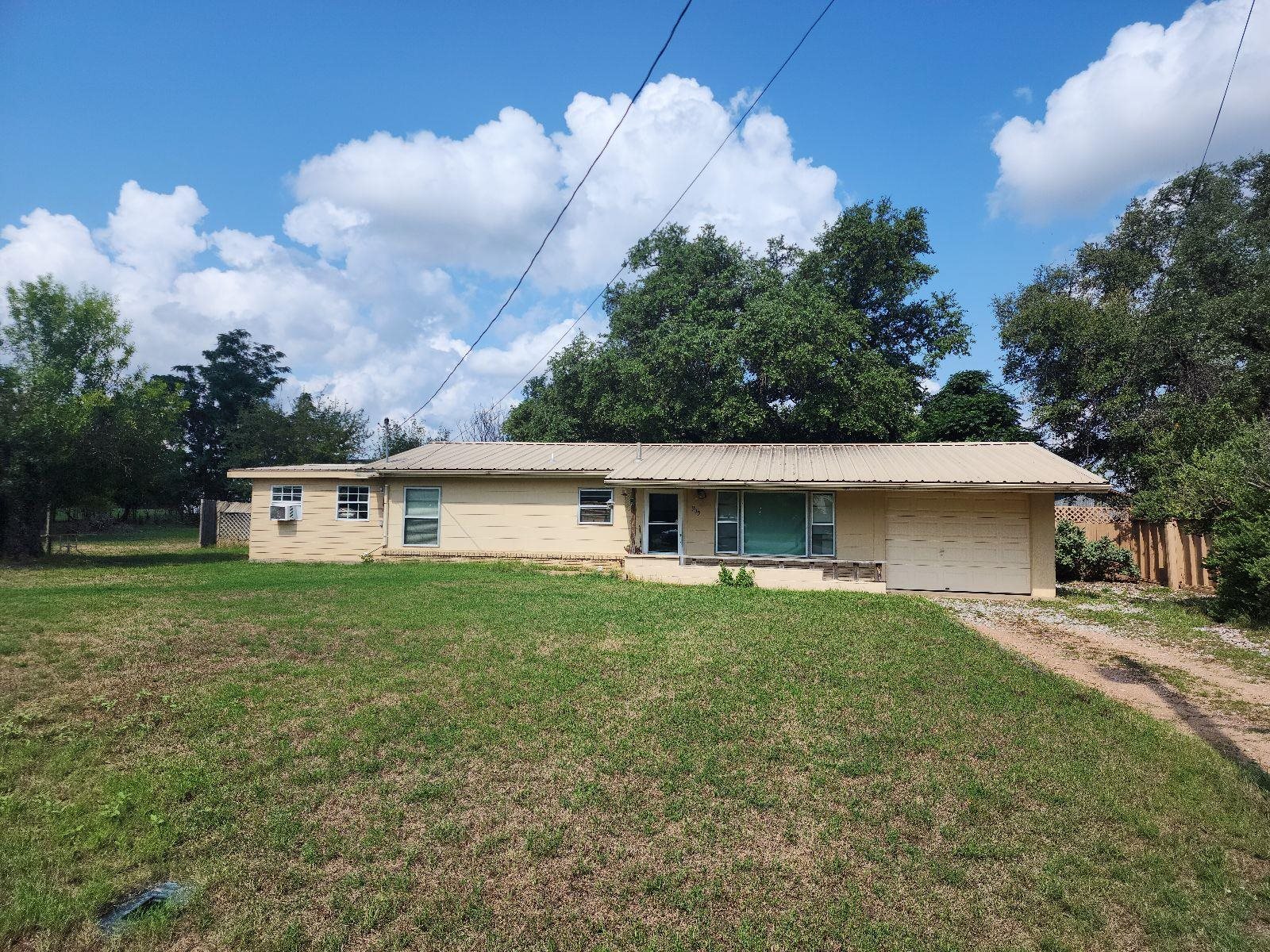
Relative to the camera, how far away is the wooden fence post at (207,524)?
22609 mm

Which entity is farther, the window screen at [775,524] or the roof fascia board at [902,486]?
the window screen at [775,524]

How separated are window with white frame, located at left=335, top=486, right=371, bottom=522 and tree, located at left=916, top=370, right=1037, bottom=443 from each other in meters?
18.4

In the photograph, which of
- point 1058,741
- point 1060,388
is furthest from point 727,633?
point 1060,388

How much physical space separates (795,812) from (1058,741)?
2634 millimetres

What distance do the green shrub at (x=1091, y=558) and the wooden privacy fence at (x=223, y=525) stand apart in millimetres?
24959

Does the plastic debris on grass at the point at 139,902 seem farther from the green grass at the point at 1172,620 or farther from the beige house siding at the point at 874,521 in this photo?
the beige house siding at the point at 874,521

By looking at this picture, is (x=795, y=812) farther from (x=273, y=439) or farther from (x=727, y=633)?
(x=273, y=439)

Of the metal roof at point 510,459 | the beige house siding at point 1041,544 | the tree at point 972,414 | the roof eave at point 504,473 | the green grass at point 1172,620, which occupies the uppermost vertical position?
the tree at point 972,414

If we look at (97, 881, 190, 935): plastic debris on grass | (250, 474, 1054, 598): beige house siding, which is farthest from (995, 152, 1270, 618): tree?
(97, 881, 190, 935): plastic debris on grass

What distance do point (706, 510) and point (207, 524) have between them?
18.2m

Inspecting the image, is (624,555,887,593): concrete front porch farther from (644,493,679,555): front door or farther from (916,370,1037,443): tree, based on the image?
(916,370,1037,443): tree

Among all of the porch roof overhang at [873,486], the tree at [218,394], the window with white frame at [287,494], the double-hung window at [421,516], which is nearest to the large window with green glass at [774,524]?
the porch roof overhang at [873,486]

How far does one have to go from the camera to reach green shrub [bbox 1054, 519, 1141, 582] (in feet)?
52.4

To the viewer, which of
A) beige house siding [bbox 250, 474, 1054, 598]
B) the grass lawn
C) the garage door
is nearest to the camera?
the grass lawn
